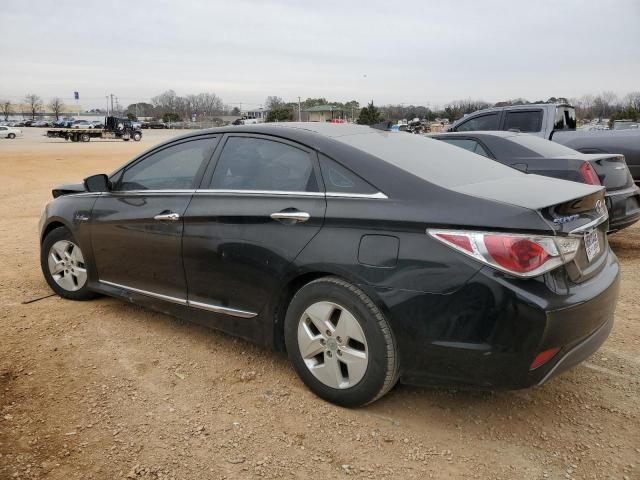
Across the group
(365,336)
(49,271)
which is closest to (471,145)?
(365,336)

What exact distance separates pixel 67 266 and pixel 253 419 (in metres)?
2.58

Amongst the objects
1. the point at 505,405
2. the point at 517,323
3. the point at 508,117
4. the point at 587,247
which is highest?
the point at 508,117

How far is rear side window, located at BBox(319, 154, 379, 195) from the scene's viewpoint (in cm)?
283

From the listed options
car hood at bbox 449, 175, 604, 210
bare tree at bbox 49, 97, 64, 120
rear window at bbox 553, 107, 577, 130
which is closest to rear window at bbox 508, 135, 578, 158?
rear window at bbox 553, 107, 577, 130

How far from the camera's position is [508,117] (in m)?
9.19

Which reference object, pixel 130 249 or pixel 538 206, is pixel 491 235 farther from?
pixel 130 249

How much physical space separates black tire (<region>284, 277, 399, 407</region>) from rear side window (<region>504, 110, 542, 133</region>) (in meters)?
7.30

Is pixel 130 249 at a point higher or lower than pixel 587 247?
lower

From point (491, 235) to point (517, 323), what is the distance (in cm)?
40

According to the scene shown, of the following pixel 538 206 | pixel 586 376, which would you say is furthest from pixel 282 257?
pixel 586 376

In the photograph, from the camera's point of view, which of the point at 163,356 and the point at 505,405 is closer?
the point at 505,405

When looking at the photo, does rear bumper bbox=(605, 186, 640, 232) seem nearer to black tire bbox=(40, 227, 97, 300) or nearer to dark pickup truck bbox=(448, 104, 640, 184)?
dark pickup truck bbox=(448, 104, 640, 184)

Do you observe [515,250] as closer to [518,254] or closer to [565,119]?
[518,254]

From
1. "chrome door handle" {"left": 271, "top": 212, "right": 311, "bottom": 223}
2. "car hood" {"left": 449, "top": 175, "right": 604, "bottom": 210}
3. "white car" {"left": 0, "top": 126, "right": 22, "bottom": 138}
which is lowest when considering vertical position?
"chrome door handle" {"left": 271, "top": 212, "right": 311, "bottom": 223}
